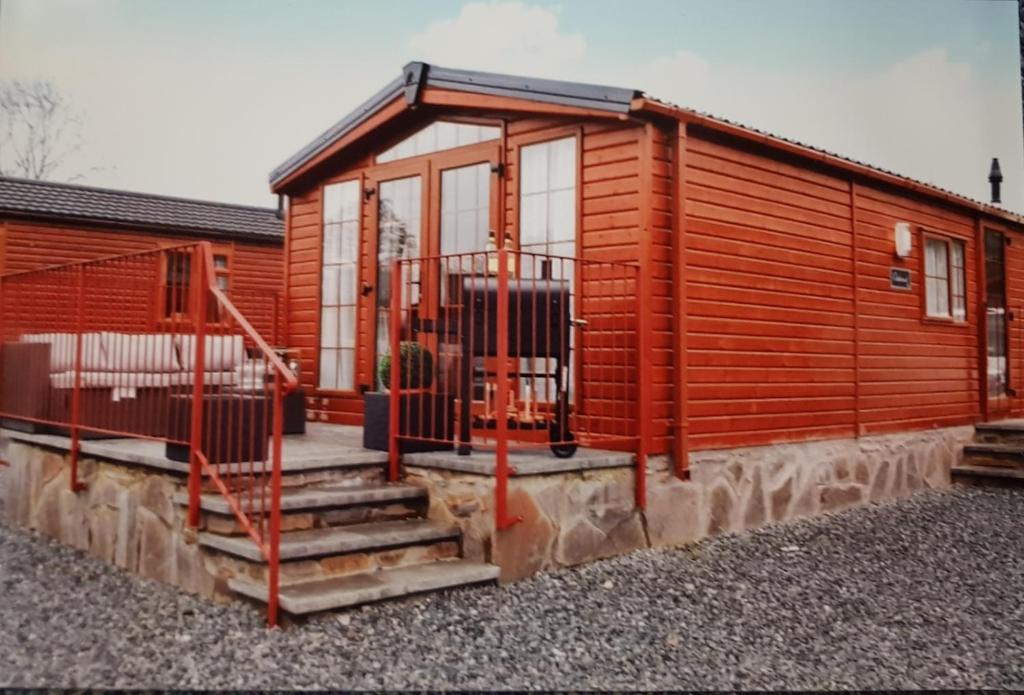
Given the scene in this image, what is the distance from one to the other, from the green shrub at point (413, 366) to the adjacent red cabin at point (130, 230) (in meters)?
6.71

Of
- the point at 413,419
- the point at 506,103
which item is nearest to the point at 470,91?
the point at 506,103

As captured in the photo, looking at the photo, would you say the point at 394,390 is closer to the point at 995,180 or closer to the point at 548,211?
the point at 548,211

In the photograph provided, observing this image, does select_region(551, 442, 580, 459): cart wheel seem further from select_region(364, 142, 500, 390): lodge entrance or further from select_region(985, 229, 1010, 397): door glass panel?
select_region(985, 229, 1010, 397): door glass panel

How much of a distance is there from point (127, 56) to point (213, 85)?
0.76 metres

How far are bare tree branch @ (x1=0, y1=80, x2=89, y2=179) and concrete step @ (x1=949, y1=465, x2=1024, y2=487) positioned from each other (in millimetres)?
8818

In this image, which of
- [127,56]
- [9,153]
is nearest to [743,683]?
[127,56]

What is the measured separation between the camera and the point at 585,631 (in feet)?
12.6

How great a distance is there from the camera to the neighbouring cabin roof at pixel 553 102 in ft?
17.1

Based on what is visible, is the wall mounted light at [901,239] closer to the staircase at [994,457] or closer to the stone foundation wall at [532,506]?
the stone foundation wall at [532,506]

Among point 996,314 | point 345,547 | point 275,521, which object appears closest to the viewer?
point 275,521

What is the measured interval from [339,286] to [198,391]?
3.39 meters

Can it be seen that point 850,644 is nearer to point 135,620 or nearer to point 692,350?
point 692,350

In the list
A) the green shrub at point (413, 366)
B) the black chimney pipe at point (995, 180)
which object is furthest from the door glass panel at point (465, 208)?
the black chimney pipe at point (995, 180)

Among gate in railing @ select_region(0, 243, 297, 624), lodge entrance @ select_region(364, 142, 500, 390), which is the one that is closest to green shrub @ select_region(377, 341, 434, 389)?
gate in railing @ select_region(0, 243, 297, 624)
